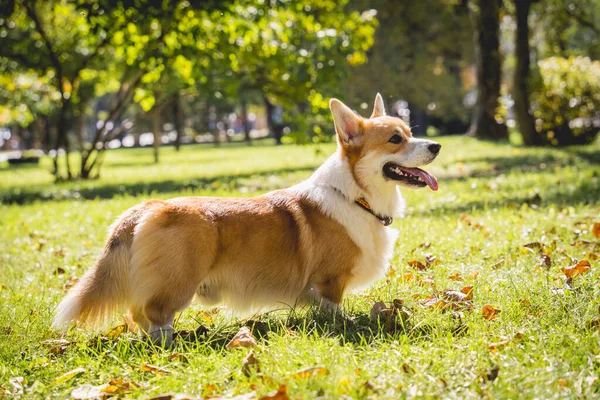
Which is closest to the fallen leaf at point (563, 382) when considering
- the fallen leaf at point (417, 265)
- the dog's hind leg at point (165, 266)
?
the dog's hind leg at point (165, 266)

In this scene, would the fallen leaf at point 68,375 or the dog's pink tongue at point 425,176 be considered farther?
the dog's pink tongue at point 425,176

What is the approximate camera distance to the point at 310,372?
272 centimetres

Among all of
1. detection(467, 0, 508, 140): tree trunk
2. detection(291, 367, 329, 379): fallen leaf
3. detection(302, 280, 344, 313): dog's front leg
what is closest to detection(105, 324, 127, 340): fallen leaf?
detection(302, 280, 344, 313): dog's front leg

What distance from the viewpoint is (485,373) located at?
266 centimetres

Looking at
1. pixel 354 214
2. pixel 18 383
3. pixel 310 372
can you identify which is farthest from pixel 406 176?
pixel 18 383

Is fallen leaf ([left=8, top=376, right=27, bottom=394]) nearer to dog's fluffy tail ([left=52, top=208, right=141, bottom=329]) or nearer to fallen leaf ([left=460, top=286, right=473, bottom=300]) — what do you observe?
dog's fluffy tail ([left=52, top=208, right=141, bottom=329])

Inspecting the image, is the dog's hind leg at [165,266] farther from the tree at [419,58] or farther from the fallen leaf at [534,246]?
the tree at [419,58]

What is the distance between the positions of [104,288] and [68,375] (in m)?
0.56

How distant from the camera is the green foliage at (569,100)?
14.5 metres

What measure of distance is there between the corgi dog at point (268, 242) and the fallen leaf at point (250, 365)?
0.68m

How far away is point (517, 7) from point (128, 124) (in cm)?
1027

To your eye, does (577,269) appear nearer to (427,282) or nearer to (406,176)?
(427,282)

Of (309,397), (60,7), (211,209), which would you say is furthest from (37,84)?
(309,397)

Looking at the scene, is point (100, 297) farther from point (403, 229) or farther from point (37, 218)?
point (37, 218)
